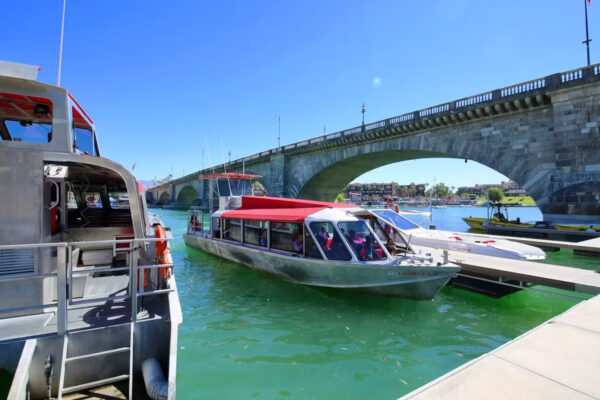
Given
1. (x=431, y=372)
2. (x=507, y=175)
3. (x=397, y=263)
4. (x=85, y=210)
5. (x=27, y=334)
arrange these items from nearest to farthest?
(x=27, y=334)
(x=431, y=372)
(x=397, y=263)
(x=85, y=210)
(x=507, y=175)

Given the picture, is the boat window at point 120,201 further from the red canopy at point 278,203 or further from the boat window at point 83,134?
the boat window at point 83,134

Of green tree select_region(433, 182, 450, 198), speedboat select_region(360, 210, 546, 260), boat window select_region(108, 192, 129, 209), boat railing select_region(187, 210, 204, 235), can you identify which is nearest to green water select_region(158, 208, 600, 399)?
speedboat select_region(360, 210, 546, 260)

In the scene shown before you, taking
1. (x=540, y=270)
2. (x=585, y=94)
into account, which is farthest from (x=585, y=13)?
(x=540, y=270)

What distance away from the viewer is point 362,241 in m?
8.30

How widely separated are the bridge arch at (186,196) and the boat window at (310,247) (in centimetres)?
7163

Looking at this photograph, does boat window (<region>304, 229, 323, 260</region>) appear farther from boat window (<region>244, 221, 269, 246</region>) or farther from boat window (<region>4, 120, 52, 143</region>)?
boat window (<region>4, 120, 52, 143</region>)

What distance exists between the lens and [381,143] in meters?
29.6

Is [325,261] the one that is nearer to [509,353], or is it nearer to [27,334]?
[509,353]

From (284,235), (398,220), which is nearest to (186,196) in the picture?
(398,220)

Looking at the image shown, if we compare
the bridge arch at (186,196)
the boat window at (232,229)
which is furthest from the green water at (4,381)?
the bridge arch at (186,196)

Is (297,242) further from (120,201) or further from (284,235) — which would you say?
(120,201)

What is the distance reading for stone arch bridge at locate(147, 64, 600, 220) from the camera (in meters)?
17.1

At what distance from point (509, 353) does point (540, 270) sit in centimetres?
627

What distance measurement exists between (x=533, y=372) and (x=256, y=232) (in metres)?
8.37
